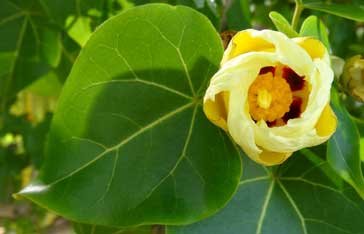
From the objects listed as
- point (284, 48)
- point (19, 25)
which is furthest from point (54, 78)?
point (284, 48)

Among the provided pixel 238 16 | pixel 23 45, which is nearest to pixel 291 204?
pixel 238 16

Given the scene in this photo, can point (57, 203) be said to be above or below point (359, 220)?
above

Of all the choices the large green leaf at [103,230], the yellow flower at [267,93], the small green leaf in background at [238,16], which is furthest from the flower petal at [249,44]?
the small green leaf in background at [238,16]

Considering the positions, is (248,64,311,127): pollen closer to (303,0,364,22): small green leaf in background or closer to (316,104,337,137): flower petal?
(316,104,337,137): flower petal

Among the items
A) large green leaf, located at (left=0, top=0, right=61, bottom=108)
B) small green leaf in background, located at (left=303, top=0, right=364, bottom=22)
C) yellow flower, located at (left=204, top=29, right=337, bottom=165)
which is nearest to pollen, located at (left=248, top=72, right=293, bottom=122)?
yellow flower, located at (left=204, top=29, right=337, bottom=165)

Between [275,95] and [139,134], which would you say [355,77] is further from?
[139,134]

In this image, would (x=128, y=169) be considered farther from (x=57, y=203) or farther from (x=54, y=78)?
(x=54, y=78)
